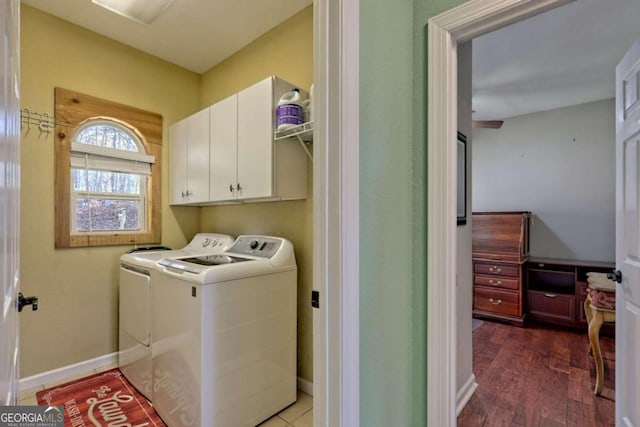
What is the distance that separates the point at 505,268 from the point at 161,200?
3.79 metres

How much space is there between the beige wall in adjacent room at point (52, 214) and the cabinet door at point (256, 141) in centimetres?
122

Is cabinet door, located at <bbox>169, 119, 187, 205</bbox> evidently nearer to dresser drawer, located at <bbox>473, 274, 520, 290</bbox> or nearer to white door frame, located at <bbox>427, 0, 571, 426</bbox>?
white door frame, located at <bbox>427, 0, 571, 426</bbox>

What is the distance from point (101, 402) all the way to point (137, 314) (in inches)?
22.4

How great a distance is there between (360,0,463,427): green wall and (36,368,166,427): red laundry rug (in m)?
1.44

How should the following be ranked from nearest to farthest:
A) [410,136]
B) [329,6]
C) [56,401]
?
1. [329,6]
2. [410,136]
3. [56,401]

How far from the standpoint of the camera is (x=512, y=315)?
3492 mm

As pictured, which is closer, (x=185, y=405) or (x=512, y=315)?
(x=185, y=405)

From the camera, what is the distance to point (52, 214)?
2213mm

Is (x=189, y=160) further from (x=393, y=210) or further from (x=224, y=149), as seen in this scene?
(x=393, y=210)

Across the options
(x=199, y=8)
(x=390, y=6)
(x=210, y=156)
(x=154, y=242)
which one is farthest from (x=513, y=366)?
(x=199, y=8)

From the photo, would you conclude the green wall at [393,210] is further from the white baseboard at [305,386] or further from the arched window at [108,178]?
the arched window at [108,178]

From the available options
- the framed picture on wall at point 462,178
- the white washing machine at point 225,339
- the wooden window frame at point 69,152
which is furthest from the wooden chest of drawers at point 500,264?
the wooden window frame at point 69,152

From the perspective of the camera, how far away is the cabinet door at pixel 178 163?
8.66 ft

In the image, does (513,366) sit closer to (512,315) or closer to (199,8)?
(512,315)
